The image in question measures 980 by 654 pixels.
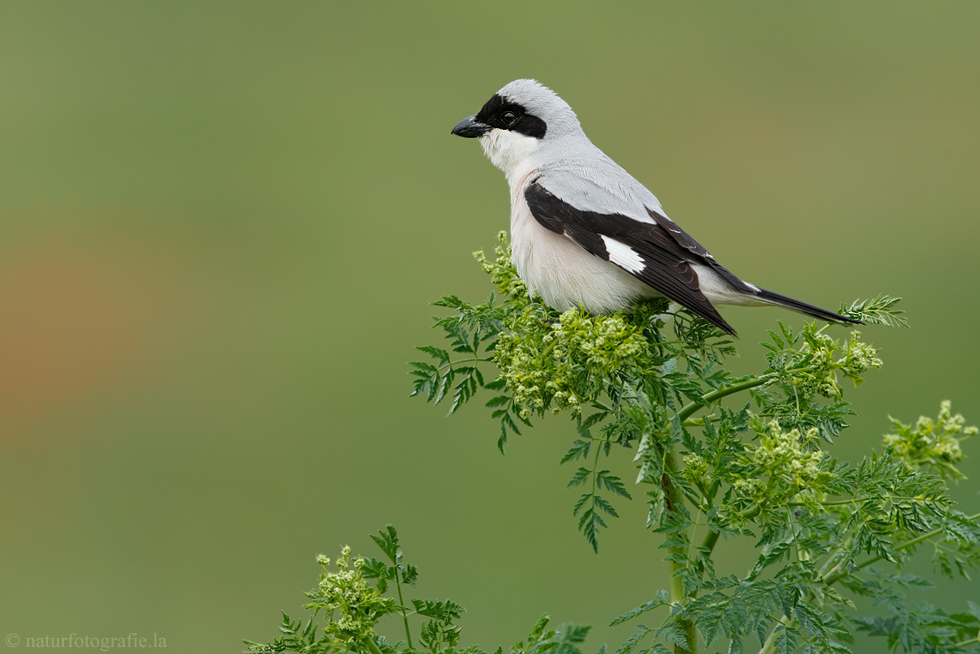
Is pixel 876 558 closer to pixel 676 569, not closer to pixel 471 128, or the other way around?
pixel 676 569

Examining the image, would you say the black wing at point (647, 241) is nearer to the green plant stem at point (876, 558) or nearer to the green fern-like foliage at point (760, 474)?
the green fern-like foliage at point (760, 474)

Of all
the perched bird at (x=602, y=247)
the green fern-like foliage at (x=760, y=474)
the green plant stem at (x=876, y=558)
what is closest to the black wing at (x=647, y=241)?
the perched bird at (x=602, y=247)

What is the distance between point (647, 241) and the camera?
216 cm

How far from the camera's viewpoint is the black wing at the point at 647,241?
6.41 feet

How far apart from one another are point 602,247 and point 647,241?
0.12 meters

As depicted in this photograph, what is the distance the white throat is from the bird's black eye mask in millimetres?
18

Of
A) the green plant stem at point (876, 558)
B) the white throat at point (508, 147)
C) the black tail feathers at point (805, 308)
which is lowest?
the green plant stem at point (876, 558)

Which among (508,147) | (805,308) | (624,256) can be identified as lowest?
(805,308)

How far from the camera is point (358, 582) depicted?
1.20m

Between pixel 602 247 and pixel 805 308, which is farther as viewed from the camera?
pixel 602 247

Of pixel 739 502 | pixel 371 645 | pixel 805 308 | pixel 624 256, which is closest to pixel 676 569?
pixel 739 502

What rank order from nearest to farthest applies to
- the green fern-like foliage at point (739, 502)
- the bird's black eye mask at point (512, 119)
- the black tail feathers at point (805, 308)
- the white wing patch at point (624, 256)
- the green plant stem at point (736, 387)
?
the green fern-like foliage at point (739, 502) → the green plant stem at point (736, 387) → the black tail feathers at point (805, 308) → the white wing patch at point (624, 256) → the bird's black eye mask at point (512, 119)

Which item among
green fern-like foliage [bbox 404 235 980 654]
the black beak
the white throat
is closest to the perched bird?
the white throat

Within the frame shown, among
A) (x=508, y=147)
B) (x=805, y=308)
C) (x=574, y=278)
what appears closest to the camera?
(x=805, y=308)
